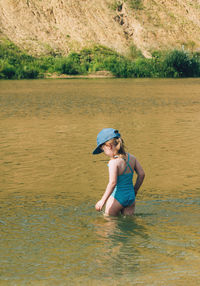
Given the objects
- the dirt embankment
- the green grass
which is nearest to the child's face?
the green grass

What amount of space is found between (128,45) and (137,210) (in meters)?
67.7

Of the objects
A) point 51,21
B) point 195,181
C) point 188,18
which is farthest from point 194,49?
point 195,181

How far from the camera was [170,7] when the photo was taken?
8231 cm

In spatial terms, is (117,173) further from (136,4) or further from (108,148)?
(136,4)

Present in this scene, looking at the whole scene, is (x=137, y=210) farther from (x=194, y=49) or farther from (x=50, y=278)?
(x=194, y=49)

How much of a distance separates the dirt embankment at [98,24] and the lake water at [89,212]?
53.4 metres

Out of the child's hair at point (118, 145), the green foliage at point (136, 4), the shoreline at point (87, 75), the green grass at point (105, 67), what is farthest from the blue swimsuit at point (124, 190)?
the green foliage at point (136, 4)

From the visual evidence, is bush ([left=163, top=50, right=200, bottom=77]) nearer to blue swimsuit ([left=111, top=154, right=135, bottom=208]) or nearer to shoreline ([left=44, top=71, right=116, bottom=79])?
shoreline ([left=44, top=71, right=116, bottom=79])

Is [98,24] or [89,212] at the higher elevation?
[98,24]

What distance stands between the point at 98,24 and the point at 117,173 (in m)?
69.0

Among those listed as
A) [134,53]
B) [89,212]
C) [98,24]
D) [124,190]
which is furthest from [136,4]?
[124,190]

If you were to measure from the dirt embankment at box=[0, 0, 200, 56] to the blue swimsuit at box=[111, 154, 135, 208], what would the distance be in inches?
2371

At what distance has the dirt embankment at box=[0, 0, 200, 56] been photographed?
69000 mm

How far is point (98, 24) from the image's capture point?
2894 inches
